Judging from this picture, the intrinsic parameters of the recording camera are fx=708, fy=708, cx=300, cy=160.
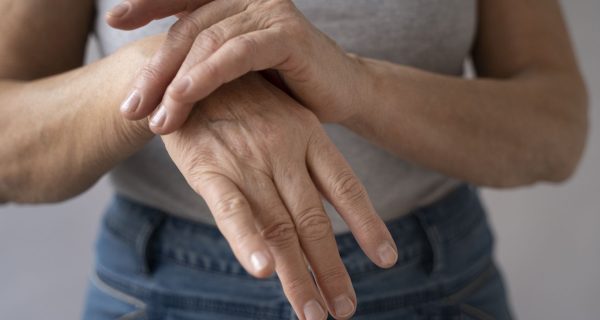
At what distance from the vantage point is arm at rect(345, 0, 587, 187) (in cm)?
72

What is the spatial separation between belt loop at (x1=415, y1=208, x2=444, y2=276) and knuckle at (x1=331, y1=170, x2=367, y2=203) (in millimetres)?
260

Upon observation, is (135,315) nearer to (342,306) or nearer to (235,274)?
(235,274)

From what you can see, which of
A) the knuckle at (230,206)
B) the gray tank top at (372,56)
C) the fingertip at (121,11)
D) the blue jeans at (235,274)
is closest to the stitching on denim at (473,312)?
the blue jeans at (235,274)

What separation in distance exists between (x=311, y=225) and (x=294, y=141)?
73 mm

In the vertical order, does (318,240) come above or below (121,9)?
below

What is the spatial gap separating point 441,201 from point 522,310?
2.78 feet

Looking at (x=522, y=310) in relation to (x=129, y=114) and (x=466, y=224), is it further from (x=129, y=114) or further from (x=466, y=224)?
(x=129, y=114)

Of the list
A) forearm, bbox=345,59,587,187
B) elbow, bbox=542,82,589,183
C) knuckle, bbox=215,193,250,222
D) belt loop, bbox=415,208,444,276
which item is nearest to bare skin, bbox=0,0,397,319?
knuckle, bbox=215,193,250,222

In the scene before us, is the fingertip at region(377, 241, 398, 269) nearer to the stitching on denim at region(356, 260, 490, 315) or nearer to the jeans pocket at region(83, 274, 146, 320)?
the stitching on denim at region(356, 260, 490, 315)

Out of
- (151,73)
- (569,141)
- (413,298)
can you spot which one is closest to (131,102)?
(151,73)

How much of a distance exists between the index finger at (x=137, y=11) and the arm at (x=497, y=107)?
194 mm

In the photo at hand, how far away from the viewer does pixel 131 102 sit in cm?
59

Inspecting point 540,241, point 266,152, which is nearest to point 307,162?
point 266,152

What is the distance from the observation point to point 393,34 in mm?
798
